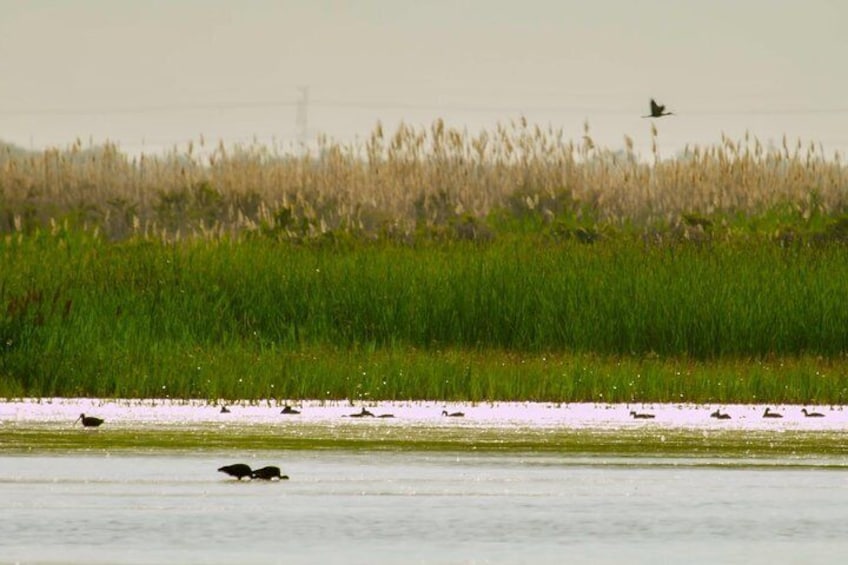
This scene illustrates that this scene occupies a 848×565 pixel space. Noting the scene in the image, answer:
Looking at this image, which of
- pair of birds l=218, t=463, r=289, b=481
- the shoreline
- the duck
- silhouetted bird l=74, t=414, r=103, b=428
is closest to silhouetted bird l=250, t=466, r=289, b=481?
pair of birds l=218, t=463, r=289, b=481

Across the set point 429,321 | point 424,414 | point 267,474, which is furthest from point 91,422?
point 429,321

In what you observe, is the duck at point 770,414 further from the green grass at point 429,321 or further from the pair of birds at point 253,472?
the pair of birds at point 253,472

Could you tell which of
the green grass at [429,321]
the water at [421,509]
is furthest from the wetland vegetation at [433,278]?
the water at [421,509]

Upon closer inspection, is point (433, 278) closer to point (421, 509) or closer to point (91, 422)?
point (91, 422)

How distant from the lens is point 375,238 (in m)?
23.4

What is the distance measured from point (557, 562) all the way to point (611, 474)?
279cm

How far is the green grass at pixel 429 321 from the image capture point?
583 inches

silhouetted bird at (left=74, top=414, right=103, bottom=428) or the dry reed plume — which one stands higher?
the dry reed plume

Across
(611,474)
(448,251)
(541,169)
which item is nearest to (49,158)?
(541,169)

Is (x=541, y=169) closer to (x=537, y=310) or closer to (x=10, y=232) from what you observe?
(x=10, y=232)

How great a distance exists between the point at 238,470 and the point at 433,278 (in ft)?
32.3

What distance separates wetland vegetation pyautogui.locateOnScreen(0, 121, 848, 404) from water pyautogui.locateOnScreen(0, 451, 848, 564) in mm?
4518

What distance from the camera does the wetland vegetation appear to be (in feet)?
49.3

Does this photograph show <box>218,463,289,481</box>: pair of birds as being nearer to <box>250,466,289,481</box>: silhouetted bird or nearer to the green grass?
<box>250,466,289,481</box>: silhouetted bird
